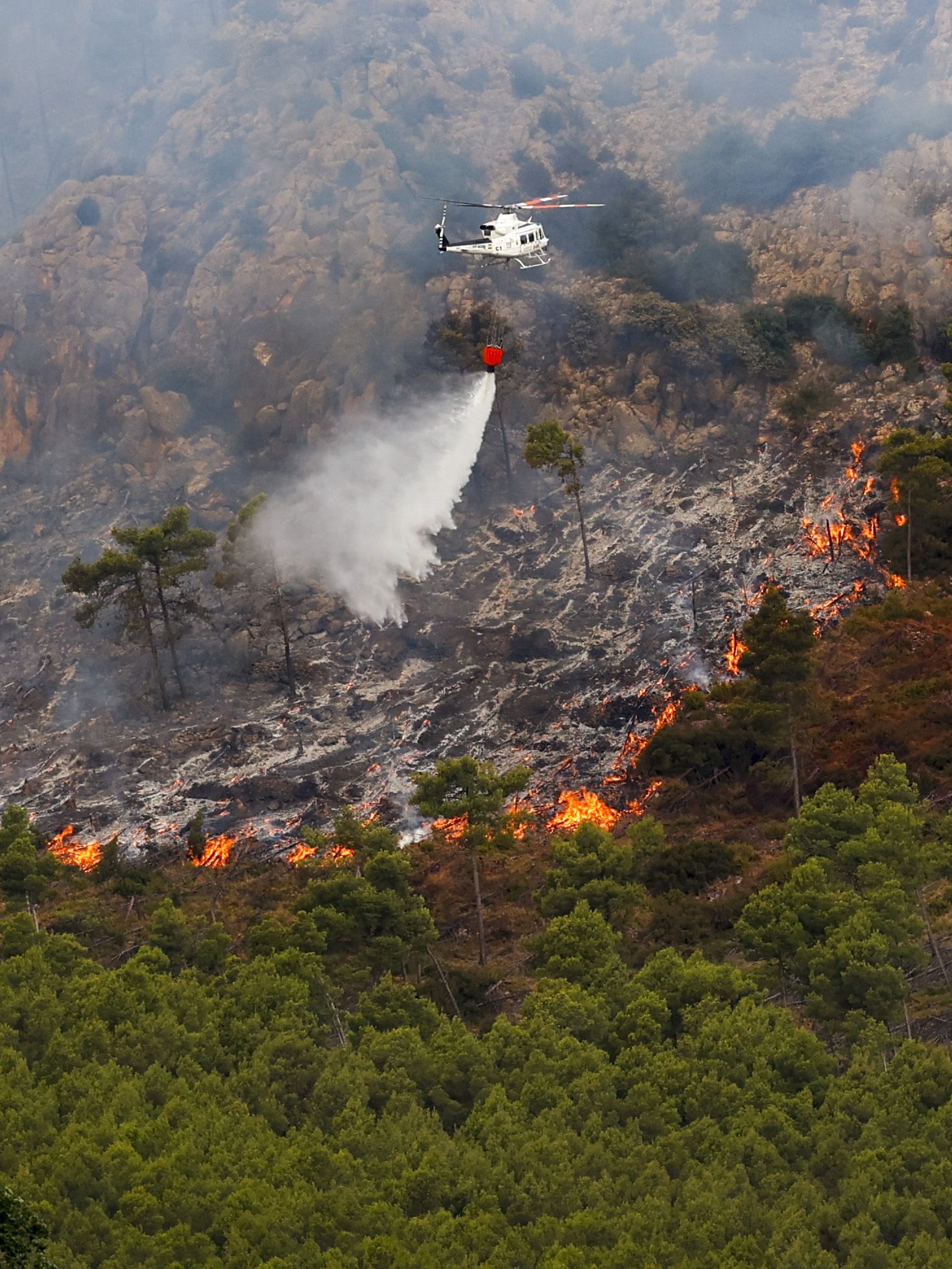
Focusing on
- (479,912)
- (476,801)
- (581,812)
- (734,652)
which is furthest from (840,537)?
(479,912)

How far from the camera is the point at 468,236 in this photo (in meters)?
124

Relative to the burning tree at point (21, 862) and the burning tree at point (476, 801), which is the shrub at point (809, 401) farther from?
the burning tree at point (21, 862)

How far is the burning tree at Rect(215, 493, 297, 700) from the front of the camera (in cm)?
9800

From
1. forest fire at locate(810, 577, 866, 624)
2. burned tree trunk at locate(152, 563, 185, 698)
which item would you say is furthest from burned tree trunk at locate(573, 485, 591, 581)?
burned tree trunk at locate(152, 563, 185, 698)

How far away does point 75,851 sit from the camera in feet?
282

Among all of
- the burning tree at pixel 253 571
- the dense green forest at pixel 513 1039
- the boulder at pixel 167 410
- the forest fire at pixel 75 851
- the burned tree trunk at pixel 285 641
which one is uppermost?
the boulder at pixel 167 410

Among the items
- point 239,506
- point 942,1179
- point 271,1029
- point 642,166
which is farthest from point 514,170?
Result: point 942,1179

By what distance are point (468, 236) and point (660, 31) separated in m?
30.9

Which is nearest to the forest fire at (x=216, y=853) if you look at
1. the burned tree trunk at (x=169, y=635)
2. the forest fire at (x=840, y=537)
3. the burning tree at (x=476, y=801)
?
the burning tree at (x=476, y=801)

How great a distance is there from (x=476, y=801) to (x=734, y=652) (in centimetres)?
2301

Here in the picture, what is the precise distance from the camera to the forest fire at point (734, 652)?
91.7 m

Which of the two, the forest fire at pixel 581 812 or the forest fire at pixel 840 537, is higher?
the forest fire at pixel 840 537

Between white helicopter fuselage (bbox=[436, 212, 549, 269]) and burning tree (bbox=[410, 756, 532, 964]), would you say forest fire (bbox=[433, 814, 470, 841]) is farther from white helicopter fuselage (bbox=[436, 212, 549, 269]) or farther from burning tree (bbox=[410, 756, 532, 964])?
white helicopter fuselage (bbox=[436, 212, 549, 269])

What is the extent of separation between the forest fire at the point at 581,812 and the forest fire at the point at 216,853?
554 inches
